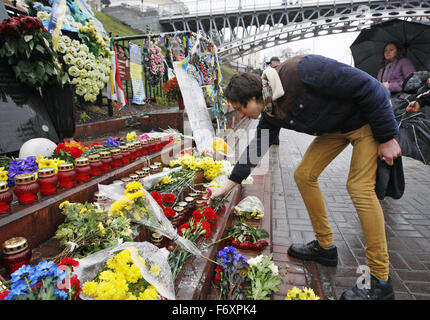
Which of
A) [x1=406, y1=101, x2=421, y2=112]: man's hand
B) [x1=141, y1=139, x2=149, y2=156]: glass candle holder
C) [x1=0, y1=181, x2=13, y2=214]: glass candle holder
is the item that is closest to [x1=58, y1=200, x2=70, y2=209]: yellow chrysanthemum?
[x1=0, y1=181, x2=13, y2=214]: glass candle holder

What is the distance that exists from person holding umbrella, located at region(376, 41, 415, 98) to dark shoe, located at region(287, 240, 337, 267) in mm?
2555

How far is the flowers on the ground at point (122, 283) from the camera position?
3.53ft

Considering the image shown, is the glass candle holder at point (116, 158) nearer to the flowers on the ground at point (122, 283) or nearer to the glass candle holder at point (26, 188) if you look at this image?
the glass candle holder at point (26, 188)

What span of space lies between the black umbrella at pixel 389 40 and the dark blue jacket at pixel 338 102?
277 cm

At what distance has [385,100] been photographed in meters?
1.57

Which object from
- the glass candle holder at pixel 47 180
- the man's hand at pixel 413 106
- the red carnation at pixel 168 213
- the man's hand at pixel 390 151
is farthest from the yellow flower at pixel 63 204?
the man's hand at pixel 413 106

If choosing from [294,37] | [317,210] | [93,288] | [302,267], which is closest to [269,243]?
[302,267]

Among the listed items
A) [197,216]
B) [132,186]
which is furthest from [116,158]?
[197,216]

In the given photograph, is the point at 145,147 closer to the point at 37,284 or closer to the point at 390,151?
the point at 37,284

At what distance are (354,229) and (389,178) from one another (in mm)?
1478

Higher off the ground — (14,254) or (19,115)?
(19,115)

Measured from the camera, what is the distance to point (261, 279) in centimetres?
173

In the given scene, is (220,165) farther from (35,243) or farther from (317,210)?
(35,243)
